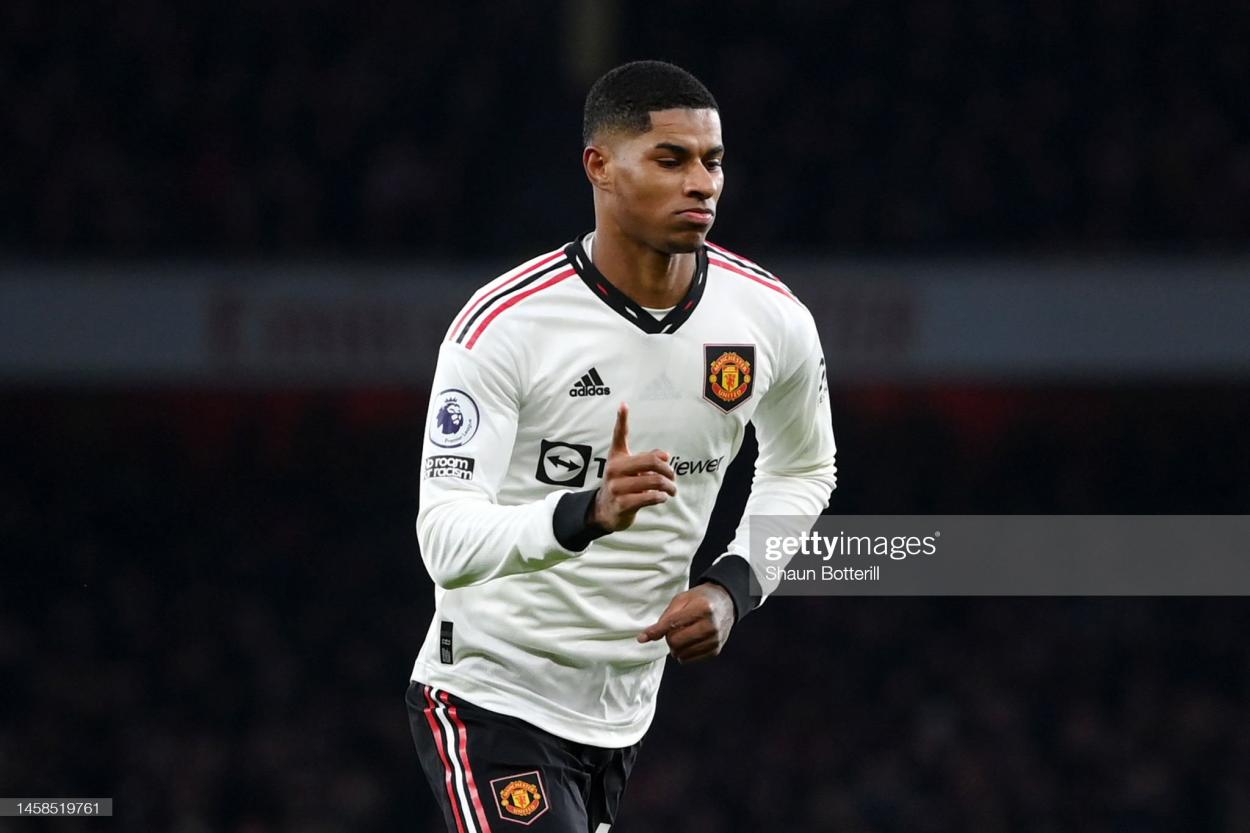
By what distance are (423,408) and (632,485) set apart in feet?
39.1

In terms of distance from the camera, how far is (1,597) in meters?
12.8

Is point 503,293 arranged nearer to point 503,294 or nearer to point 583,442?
point 503,294

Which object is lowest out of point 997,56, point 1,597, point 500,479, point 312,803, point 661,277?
point 312,803

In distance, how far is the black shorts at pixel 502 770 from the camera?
12.6ft

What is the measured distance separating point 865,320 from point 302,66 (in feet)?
15.8

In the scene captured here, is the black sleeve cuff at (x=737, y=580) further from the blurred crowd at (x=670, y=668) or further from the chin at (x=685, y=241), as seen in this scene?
the blurred crowd at (x=670, y=668)

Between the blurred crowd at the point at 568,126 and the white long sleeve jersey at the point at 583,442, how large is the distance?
343 inches

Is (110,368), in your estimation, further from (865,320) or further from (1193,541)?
(1193,541)

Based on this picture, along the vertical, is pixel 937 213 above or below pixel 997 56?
below

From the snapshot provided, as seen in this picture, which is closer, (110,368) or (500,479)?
(500,479)

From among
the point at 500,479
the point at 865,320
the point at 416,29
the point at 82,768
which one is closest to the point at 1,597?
the point at 82,768

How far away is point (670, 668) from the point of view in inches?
494

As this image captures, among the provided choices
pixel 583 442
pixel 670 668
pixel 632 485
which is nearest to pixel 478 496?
pixel 583 442

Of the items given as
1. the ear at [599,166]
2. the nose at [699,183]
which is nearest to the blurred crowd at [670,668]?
the ear at [599,166]
